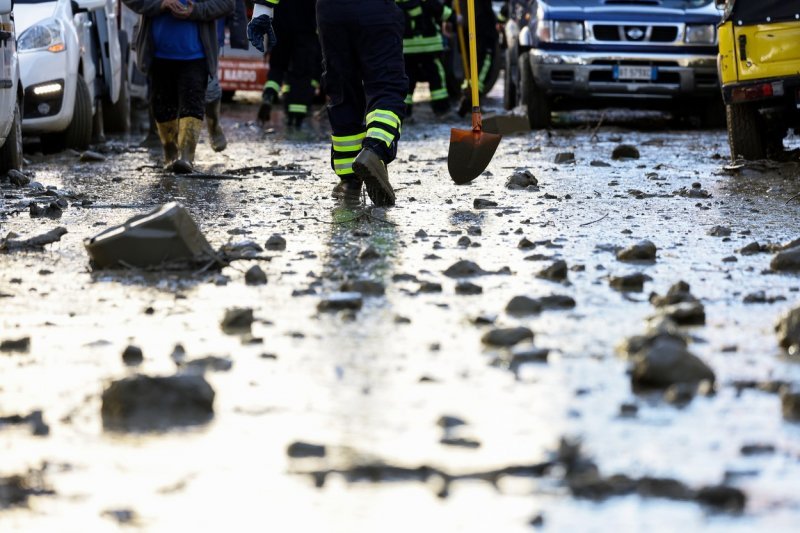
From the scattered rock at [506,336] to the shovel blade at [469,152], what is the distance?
4738mm

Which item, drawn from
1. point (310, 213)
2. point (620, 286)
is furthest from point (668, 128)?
point (620, 286)

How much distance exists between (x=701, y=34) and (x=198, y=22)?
21.6 feet

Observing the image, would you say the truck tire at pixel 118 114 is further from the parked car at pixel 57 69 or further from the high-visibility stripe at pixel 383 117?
the high-visibility stripe at pixel 383 117

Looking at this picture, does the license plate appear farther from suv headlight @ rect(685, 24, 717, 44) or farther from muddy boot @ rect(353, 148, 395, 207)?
muddy boot @ rect(353, 148, 395, 207)

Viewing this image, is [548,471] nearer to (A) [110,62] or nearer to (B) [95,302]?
(B) [95,302]

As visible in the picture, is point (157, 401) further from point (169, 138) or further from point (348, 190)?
point (169, 138)

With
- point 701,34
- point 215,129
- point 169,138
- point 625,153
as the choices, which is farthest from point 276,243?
point 701,34

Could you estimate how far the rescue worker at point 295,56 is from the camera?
16.2 metres

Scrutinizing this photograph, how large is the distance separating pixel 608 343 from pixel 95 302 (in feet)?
6.08

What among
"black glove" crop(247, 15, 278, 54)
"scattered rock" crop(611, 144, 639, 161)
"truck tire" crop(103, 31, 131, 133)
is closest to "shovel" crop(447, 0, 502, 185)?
"black glove" crop(247, 15, 278, 54)

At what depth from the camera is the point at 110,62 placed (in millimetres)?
15398

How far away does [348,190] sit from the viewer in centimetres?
958

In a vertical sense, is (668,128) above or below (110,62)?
below

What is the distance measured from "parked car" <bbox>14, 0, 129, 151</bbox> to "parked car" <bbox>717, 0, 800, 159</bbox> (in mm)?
5066
